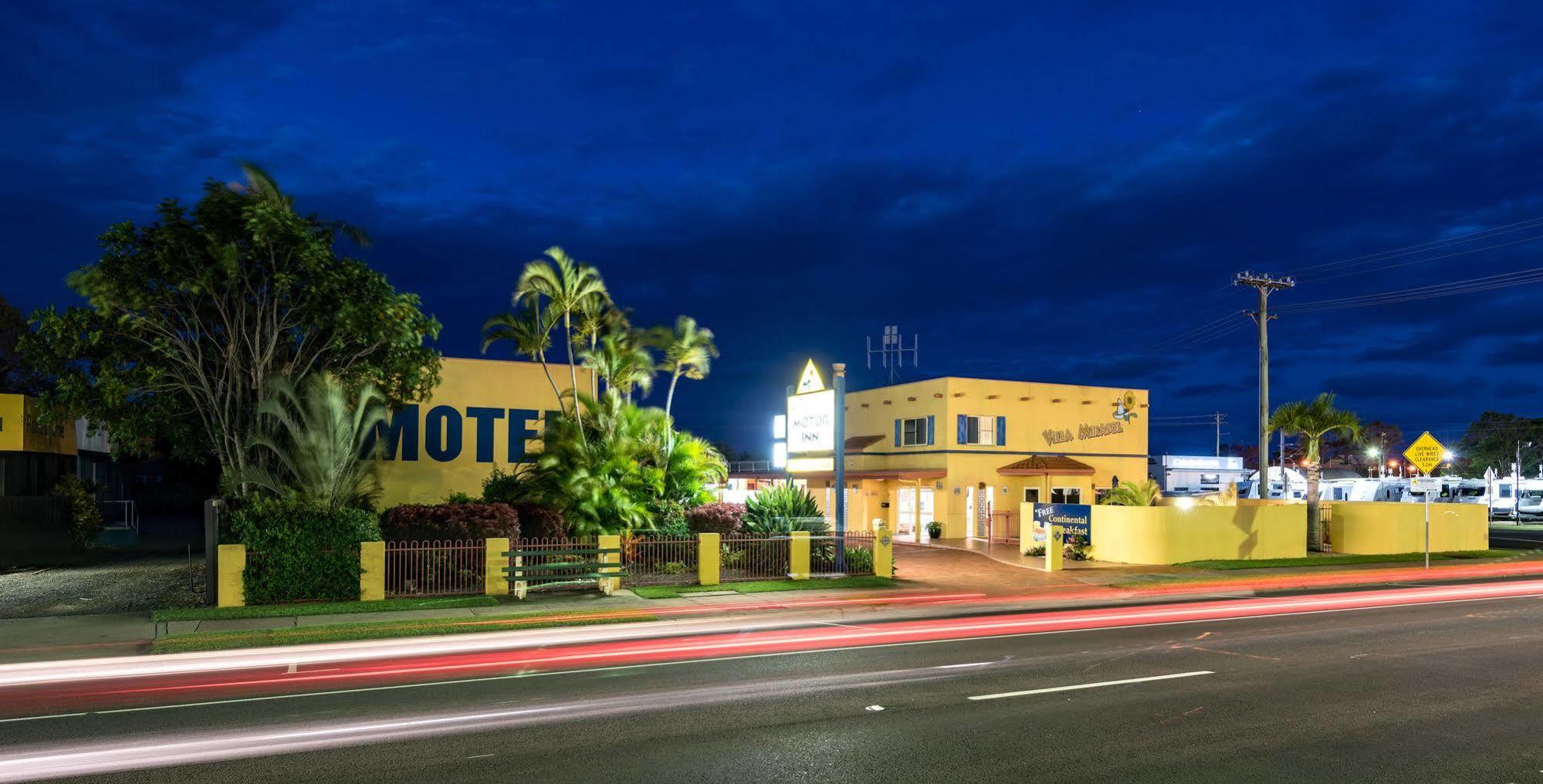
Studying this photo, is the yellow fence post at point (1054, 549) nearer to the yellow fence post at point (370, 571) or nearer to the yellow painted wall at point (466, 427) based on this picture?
the yellow painted wall at point (466, 427)

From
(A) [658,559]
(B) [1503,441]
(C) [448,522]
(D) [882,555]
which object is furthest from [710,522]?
(B) [1503,441]

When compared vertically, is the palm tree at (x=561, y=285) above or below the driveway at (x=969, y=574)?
above

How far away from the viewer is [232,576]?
55.3 ft

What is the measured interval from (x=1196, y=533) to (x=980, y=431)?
1124 centimetres

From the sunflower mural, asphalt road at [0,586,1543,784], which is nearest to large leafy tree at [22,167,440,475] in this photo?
asphalt road at [0,586,1543,784]

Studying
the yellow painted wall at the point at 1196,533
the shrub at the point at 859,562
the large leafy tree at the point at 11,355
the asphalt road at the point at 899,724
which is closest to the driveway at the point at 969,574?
the shrub at the point at 859,562

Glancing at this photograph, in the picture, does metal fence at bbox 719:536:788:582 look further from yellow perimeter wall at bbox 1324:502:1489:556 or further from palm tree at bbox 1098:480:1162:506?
yellow perimeter wall at bbox 1324:502:1489:556

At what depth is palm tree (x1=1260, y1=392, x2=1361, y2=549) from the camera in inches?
1179

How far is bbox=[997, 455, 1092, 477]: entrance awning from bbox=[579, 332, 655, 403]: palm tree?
15925 mm

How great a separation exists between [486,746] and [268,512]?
1101cm

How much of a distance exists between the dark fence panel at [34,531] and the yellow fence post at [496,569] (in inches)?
559

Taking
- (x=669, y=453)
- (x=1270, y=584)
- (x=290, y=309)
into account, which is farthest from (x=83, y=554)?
(x=1270, y=584)

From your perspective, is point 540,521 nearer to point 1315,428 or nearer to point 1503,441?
point 1315,428

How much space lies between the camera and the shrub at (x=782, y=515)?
924 inches
